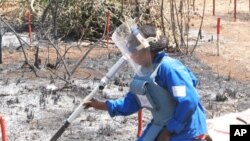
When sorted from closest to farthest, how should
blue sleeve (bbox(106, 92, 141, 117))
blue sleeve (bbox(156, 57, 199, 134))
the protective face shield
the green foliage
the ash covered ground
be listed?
1. blue sleeve (bbox(156, 57, 199, 134))
2. the protective face shield
3. blue sleeve (bbox(106, 92, 141, 117))
4. the ash covered ground
5. the green foliage

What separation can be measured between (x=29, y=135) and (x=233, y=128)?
2.81m

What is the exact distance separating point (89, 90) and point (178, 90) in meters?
4.78

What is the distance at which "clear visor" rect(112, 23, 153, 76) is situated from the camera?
4.09 m

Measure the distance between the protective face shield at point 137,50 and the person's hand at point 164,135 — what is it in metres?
0.42

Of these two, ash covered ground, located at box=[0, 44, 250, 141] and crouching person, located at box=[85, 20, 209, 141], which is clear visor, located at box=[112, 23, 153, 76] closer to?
crouching person, located at box=[85, 20, 209, 141]

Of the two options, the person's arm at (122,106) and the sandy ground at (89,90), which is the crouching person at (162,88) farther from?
the sandy ground at (89,90)

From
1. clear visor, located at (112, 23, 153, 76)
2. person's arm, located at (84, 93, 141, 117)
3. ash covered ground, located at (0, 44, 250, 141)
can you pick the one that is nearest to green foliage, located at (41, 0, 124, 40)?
ash covered ground, located at (0, 44, 250, 141)

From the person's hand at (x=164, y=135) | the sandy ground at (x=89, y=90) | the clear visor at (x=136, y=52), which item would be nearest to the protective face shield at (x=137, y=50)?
the clear visor at (x=136, y=52)

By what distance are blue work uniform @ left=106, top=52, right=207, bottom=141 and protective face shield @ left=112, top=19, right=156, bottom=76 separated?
7 centimetres

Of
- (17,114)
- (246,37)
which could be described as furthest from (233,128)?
(246,37)

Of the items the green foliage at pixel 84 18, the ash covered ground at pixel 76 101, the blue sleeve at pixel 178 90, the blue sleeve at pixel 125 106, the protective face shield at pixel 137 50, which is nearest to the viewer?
the blue sleeve at pixel 178 90

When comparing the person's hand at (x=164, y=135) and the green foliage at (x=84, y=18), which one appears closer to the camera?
the person's hand at (x=164, y=135)

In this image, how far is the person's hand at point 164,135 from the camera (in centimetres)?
413

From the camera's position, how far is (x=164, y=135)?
418 cm
